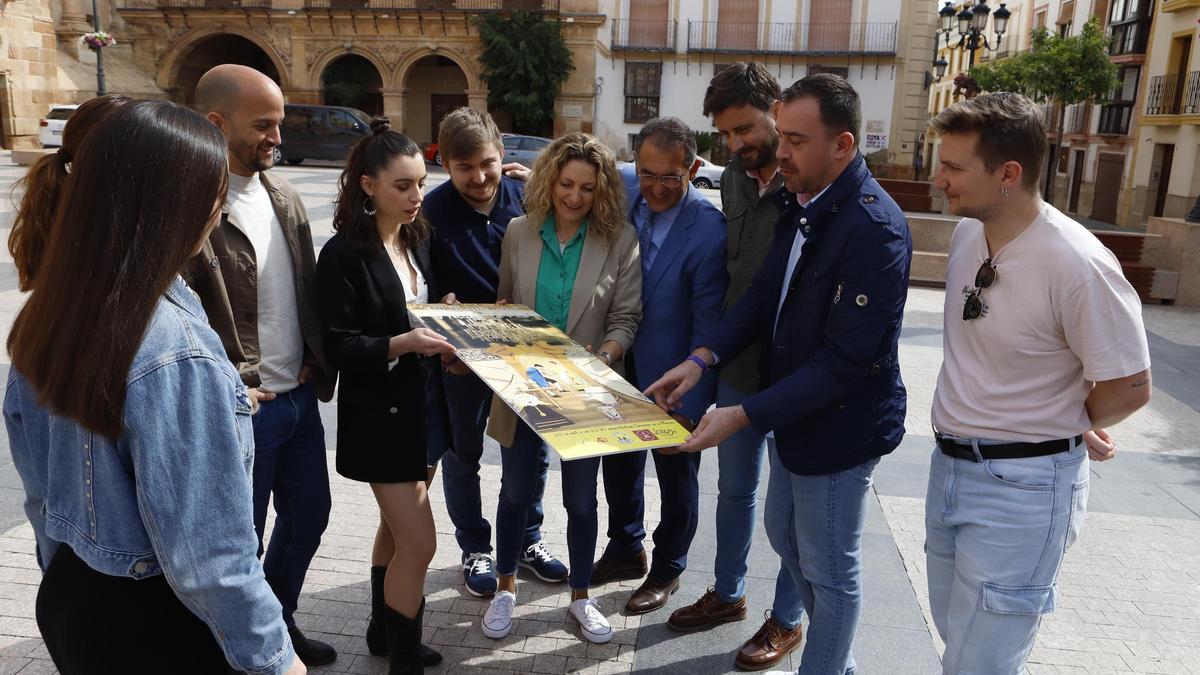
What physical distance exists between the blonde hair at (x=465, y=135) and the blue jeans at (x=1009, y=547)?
1.90m

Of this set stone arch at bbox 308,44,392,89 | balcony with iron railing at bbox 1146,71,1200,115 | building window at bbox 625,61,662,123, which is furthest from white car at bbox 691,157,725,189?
stone arch at bbox 308,44,392,89

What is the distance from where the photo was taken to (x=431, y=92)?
3359 cm

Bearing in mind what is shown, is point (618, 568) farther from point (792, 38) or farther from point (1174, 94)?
point (792, 38)

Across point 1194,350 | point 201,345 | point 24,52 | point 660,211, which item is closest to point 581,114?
point 24,52

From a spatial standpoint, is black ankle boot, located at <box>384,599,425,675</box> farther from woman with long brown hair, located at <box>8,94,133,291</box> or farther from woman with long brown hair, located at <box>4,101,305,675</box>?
woman with long brown hair, located at <box>8,94,133,291</box>

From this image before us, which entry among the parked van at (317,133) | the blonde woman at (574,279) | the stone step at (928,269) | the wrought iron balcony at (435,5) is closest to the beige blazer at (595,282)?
the blonde woman at (574,279)

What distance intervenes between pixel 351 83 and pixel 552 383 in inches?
1273

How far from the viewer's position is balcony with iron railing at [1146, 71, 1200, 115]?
74.6 ft

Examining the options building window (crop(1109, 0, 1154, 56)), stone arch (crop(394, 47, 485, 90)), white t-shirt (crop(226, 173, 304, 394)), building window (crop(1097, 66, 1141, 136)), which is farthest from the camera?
stone arch (crop(394, 47, 485, 90))

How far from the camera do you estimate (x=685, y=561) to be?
3.50 meters

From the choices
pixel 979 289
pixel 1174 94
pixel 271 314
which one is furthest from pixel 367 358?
pixel 1174 94

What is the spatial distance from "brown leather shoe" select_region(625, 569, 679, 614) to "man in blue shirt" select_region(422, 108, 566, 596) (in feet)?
1.09

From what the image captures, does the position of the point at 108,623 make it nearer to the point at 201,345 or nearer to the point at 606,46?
the point at 201,345

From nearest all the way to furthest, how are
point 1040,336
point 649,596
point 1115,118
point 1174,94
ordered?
point 1040,336, point 649,596, point 1174,94, point 1115,118
